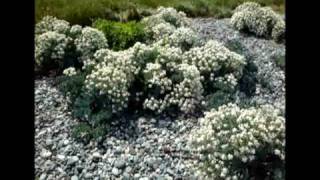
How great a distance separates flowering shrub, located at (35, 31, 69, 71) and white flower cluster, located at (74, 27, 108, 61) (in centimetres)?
24

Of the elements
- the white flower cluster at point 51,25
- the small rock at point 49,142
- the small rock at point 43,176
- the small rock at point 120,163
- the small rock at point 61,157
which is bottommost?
the small rock at point 43,176

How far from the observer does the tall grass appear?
10.8 m

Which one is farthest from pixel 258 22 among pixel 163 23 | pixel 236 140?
pixel 236 140

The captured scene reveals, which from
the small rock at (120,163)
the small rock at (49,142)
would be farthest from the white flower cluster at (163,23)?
the small rock at (120,163)

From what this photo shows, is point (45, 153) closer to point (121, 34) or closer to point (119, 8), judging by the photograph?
point (121, 34)

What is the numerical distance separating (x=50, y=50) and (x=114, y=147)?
2863 mm

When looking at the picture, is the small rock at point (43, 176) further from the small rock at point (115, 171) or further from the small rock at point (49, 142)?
the small rock at point (115, 171)

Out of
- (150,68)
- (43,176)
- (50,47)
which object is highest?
(50,47)

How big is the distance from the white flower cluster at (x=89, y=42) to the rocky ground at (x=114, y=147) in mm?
958

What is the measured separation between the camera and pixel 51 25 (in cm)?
988

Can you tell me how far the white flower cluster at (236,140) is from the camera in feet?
19.4

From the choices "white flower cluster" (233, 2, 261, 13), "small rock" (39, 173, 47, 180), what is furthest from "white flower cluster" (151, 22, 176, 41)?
"small rock" (39, 173, 47, 180)

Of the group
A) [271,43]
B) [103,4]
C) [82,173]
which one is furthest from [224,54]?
[103,4]
